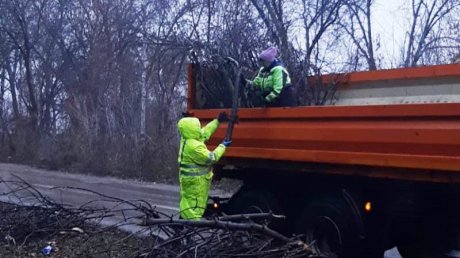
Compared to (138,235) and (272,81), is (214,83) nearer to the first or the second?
(272,81)

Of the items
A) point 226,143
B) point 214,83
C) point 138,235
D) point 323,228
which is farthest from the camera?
point 214,83

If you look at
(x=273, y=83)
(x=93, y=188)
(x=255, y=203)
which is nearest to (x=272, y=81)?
(x=273, y=83)

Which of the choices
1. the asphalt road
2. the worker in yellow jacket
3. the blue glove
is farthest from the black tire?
the asphalt road

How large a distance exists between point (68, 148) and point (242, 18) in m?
7.45

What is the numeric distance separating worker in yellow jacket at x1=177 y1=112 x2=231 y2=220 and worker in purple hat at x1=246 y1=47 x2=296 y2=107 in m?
0.53

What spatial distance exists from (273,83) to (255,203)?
1.30 meters

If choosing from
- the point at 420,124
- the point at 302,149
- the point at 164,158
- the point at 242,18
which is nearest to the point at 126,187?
the point at 164,158

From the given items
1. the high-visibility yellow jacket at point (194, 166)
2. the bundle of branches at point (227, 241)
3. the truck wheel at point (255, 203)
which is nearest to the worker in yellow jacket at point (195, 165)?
the high-visibility yellow jacket at point (194, 166)

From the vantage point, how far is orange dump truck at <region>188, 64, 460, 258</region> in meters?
5.48

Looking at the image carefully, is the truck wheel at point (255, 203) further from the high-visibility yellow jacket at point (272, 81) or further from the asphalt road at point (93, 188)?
the asphalt road at point (93, 188)

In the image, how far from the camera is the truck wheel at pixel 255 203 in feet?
23.2

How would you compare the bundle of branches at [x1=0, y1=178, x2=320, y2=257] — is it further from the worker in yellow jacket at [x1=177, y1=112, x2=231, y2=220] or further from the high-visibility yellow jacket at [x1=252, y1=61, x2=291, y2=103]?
the high-visibility yellow jacket at [x1=252, y1=61, x2=291, y2=103]

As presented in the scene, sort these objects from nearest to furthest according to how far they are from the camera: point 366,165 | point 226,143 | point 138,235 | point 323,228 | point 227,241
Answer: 1. point 227,241
2. point 366,165
3. point 323,228
4. point 226,143
5. point 138,235

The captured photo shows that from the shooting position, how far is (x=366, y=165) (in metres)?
5.91
